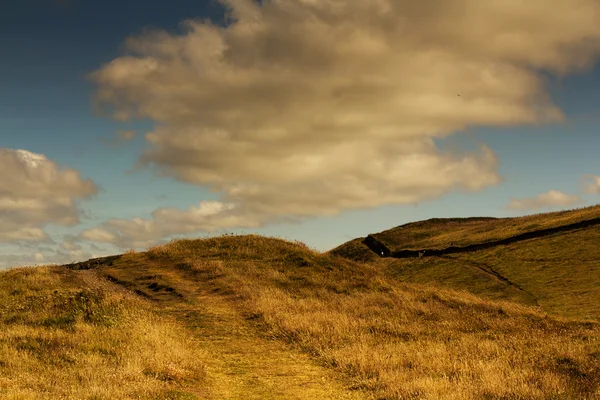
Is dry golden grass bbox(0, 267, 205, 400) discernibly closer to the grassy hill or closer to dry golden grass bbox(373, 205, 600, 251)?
the grassy hill

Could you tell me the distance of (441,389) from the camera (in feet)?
39.6

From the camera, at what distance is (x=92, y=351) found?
15.0m

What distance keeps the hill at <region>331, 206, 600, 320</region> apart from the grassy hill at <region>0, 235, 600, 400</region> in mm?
3202

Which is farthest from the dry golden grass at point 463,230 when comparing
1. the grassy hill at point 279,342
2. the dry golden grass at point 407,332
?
the grassy hill at point 279,342

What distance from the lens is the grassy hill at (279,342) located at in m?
12.3

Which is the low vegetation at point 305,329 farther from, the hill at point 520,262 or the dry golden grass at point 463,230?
the dry golden grass at point 463,230

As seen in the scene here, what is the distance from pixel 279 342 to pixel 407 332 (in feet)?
17.7

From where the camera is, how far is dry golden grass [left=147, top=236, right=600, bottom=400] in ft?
41.8

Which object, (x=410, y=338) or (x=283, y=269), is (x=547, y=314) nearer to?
(x=410, y=338)

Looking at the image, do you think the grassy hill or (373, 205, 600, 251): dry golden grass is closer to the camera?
the grassy hill

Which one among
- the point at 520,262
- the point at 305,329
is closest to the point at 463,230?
the point at 520,262

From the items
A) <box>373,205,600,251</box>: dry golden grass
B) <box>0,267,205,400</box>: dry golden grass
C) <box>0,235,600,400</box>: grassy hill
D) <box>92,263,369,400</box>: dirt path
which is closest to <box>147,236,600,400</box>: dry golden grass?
<box>0,235,600,400</box>: grassy hill

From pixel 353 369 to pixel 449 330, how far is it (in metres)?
7.65

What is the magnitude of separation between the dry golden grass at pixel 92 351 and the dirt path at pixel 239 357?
29.3 inches
